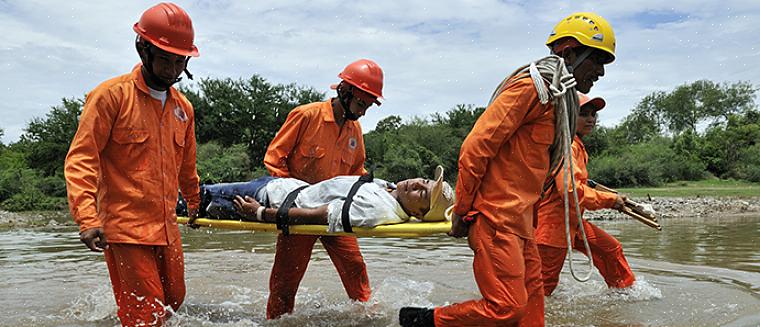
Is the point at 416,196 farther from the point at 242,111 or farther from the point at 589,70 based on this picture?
the point at 242,111

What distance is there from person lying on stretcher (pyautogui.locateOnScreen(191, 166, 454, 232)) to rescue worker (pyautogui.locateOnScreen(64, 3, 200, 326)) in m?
0.78

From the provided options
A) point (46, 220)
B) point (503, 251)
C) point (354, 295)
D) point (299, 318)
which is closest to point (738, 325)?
point (503, 251)

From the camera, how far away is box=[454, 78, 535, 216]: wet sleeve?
337 centimetres

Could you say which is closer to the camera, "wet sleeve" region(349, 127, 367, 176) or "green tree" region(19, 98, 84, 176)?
"wet sleeve" region(349, 127, 367, 176)

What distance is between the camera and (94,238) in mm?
3381

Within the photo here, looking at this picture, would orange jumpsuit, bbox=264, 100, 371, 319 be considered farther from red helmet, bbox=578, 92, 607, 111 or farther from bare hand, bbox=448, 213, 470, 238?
red helmet, bbox=578, 92, 607, 111

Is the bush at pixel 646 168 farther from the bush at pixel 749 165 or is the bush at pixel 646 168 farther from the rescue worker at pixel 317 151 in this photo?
the rescue worker at pixel 317 151

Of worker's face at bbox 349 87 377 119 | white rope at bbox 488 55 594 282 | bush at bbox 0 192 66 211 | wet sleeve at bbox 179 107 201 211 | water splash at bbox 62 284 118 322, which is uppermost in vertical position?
worker's face at bbox 349 87 377 119

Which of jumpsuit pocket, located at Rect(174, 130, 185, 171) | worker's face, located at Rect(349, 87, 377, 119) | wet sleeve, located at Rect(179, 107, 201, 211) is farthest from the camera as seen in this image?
worker's face, located at Rect(349, 87, 377, 119)

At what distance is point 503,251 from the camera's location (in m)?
3.36

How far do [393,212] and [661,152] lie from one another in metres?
33.4

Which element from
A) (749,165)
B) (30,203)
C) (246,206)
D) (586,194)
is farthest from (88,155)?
(749,165)

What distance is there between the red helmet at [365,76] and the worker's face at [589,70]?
1.63 m

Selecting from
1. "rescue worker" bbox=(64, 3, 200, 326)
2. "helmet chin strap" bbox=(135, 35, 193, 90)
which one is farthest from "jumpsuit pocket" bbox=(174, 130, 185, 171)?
"helmet chin strap" bbox=(135, 35, 193, 90)
